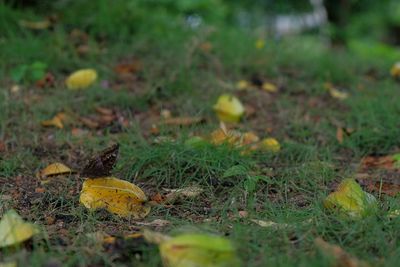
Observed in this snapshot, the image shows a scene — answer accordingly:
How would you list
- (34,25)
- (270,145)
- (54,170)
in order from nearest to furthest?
(54,170) → (270,145) → (34,25)

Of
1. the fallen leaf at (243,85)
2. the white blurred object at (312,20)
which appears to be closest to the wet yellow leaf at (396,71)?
the fallen leaf at (243,85)

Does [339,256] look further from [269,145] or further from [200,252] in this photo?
[269,145]

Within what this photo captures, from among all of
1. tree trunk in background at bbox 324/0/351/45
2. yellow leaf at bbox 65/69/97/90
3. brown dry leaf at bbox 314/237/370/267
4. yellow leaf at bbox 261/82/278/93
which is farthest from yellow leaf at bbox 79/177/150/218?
tree trunk in background at bbox 324/0/351/45

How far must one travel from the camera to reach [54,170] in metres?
2.44

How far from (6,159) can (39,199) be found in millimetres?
447

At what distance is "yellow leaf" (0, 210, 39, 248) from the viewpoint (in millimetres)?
1665

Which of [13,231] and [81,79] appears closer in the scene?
[13,231]

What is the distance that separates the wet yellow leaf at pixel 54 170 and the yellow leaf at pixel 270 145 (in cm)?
88

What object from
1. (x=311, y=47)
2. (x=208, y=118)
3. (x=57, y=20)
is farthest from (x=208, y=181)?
(x=311, y=47)

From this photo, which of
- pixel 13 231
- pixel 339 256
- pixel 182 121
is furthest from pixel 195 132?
pixel 339 256

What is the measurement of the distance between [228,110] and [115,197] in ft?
3.85

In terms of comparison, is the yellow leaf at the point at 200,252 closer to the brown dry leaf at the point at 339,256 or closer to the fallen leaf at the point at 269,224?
the brown dry leaf at the point at 339,256

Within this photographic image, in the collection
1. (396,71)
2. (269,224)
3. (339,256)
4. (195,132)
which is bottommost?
(396,71)

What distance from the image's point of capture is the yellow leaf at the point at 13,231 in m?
1.66
